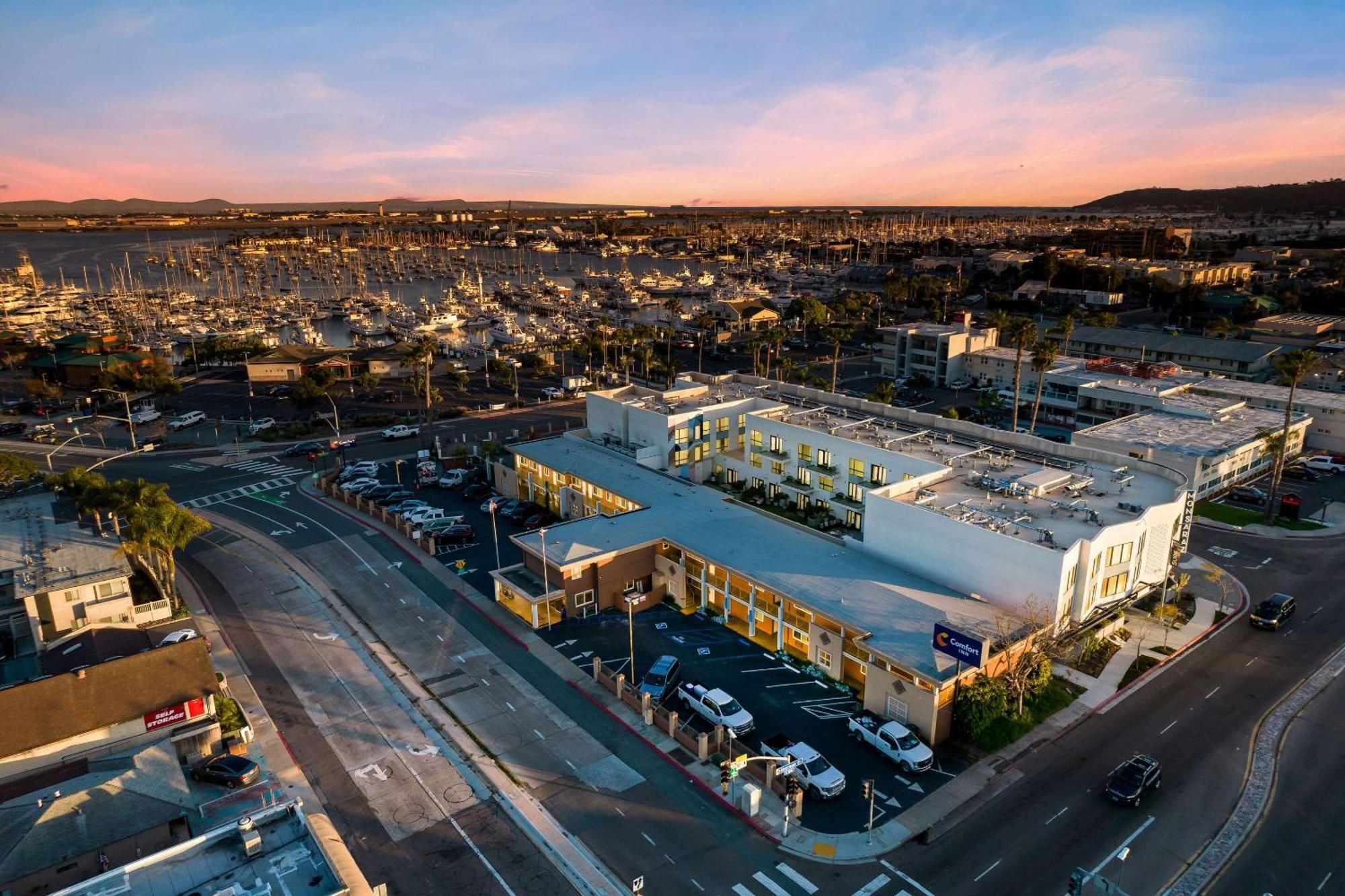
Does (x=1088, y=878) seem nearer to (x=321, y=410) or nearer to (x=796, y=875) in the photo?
(x=796, y=875)

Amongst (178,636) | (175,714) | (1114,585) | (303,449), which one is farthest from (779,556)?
(303,449)

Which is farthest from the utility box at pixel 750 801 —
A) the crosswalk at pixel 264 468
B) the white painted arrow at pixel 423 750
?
the crosswalk at pixel 264 468

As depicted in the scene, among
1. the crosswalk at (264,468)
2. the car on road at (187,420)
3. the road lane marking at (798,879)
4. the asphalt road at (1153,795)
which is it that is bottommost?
the road lane marking at (798,879)

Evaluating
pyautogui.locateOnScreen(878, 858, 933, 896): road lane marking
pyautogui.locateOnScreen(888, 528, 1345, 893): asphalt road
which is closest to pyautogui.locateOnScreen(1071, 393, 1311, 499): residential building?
pyautogui.locateOnScreen(888, 528, 1345, 893): asphalt road

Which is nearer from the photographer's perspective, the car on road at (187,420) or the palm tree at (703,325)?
the car on road at (187,420)

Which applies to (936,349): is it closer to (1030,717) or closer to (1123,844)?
(1030,717)

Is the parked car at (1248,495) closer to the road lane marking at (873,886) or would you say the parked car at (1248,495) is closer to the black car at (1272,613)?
the black car at (1272,613)

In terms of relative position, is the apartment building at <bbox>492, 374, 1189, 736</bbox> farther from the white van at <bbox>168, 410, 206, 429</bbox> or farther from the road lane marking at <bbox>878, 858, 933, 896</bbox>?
the white van at <bbox>168, 410, 206, 429</bbox>
